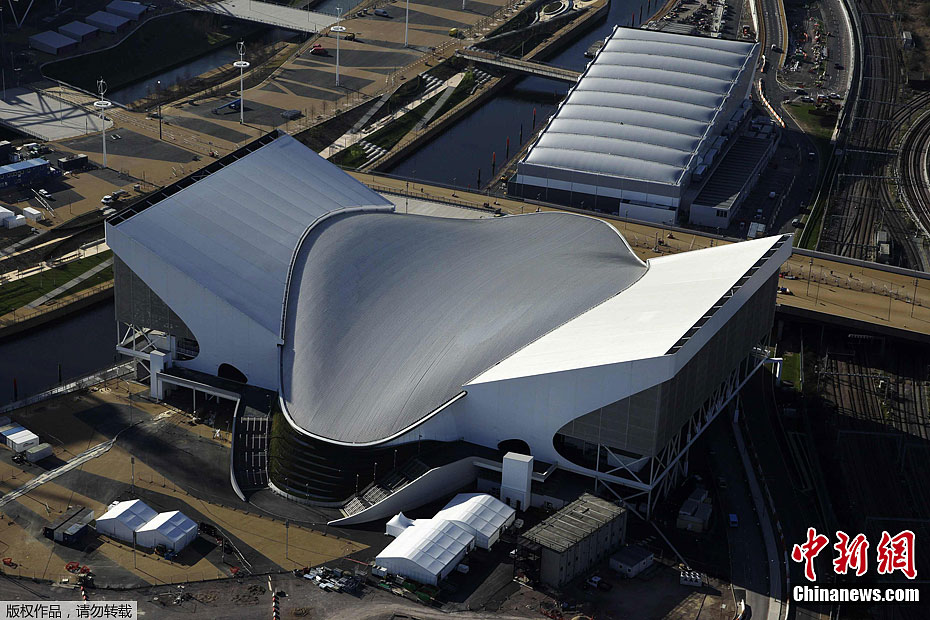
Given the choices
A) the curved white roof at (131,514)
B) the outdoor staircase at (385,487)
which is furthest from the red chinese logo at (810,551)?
the curved white roof at (131,514)

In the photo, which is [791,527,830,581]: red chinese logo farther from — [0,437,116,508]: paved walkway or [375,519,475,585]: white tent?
[0,437,116,508]: paved walkway

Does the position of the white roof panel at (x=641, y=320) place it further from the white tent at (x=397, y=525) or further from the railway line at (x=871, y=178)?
the railway line at (x=871, y=178)

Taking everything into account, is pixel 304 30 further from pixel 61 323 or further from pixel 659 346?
pixel 659 346

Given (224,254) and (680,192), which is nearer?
(224,254)

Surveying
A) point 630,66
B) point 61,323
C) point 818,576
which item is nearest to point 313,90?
point 630,66

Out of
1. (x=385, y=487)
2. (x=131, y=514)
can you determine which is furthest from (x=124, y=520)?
(x=385, y=487)

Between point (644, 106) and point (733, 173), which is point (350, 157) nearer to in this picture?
point (644, 106)

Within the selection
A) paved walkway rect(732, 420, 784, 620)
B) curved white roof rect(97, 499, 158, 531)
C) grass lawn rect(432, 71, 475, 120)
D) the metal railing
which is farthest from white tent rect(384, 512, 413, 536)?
grass lawn rect(432, 71, 475, 120)
